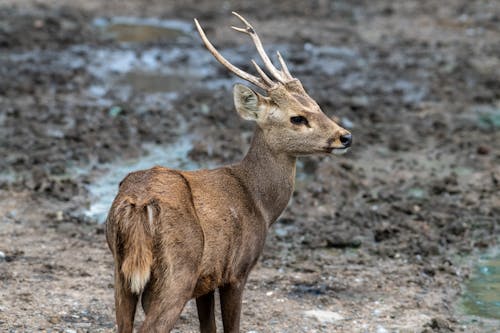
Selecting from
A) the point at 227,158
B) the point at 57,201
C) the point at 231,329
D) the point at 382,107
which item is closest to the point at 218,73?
the point at 382,107

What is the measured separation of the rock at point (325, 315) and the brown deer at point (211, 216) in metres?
1.01

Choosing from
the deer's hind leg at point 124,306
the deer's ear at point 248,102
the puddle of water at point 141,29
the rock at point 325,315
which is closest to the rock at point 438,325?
the rock at point 325,315

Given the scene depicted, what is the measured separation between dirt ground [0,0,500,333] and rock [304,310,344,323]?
2 cm

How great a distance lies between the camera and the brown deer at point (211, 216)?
15.8 feet

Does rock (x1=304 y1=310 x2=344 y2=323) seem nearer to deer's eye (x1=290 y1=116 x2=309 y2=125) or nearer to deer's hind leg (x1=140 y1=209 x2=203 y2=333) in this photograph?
deer's eye (x1=290 y1=116 x2=309 y2=125)

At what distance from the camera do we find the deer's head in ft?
19.4

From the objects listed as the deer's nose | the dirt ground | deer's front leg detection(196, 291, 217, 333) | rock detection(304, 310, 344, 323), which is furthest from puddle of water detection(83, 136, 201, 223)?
the deer's nose

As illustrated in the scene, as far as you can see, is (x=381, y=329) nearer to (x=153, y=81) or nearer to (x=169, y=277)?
(x=169, y=277)

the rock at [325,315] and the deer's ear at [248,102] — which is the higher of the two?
the deer's ear at [248,102]

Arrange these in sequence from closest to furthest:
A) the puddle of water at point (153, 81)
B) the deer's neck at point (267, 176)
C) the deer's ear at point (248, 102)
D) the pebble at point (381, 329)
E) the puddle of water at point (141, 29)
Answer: the deer's neck at point (267, 176)
the deer's ear at point (248, 102)
the pebble at point (381, 329)
the puddle of water at point (153, 81)
the puddle of water at point (141, 29)

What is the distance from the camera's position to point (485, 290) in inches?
282

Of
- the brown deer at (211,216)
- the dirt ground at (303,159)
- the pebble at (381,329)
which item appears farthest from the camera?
the dirt ground at (303,159)

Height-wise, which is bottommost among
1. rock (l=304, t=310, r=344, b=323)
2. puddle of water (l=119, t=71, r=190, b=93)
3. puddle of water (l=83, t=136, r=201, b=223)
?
rock (l=304, t=310, r=344, b=323)

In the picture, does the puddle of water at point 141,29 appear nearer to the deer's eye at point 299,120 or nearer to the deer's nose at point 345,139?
the deer's eye at point 299,120
